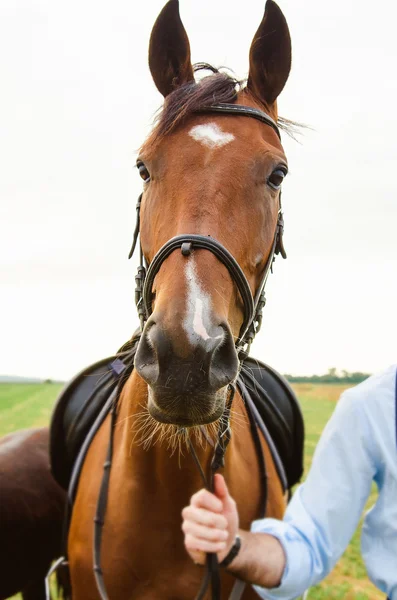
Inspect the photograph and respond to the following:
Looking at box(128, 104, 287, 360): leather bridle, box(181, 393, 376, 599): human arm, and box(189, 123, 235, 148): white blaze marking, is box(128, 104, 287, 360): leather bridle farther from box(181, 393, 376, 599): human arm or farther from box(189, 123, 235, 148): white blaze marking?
box(181, 393, 376, 599): human arm

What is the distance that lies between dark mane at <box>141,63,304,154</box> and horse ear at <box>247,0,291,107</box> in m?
0.17

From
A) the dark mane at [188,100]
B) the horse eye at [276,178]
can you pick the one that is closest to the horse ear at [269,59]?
the dark mane at [188,100]

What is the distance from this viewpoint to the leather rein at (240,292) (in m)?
1.95

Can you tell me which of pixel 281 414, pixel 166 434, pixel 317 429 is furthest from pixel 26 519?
pixel 317 429

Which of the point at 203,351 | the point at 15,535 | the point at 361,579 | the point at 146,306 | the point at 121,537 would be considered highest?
the point at 146,306

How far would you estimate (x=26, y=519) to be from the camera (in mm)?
4078

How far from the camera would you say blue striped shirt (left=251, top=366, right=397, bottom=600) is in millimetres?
1474

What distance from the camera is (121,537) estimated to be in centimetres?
242

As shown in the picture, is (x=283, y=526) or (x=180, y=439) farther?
(x=180, y=439)

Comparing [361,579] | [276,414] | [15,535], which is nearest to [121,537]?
[276,414]

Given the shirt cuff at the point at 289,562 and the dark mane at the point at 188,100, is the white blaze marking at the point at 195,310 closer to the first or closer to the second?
the shirt cuff at the point at 289,562

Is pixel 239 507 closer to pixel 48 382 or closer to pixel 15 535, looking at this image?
pixel 15 535

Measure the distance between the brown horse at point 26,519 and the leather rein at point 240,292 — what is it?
1.87m

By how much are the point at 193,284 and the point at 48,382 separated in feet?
201
